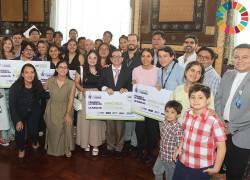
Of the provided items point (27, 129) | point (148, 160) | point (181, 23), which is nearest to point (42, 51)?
point (27, 129)

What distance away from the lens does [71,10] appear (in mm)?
7516

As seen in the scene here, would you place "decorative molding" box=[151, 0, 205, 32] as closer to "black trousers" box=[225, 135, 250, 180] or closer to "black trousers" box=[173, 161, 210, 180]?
"black trousers" box=[225, 135, 250, 180]

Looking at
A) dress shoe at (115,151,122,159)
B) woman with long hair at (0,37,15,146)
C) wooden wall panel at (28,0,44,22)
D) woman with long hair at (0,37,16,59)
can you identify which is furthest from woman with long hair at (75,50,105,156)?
wooden wall panel at (28,0,44,22)

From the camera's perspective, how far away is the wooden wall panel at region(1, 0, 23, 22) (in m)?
8.30

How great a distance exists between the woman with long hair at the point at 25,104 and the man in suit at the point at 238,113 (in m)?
2.37

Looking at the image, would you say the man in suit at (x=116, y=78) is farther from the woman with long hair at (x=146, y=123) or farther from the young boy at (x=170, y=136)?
the young boy at (x=170, y=136)

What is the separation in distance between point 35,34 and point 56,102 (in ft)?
6.35

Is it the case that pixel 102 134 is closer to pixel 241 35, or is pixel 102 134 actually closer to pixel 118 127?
pixel 118 127

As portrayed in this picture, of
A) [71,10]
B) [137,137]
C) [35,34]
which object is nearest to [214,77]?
[137,137]

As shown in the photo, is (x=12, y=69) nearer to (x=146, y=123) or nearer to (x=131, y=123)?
(x=131, y=123)

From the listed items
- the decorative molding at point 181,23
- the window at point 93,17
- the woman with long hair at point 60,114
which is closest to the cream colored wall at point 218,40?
the window at point 93,17

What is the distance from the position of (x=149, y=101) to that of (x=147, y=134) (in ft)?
1.75

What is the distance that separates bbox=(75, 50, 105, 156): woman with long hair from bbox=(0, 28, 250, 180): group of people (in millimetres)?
13

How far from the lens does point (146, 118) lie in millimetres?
3691
